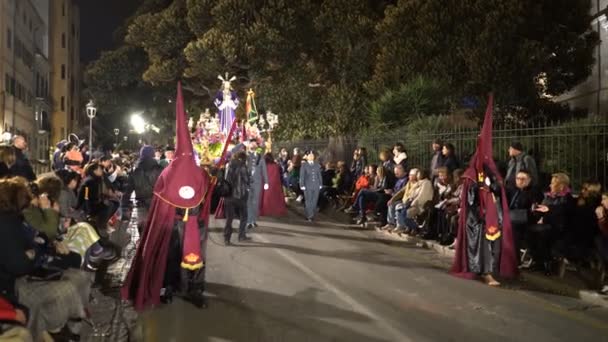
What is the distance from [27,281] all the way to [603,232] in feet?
22.6

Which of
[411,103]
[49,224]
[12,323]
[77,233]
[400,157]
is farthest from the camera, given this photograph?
[411,103]

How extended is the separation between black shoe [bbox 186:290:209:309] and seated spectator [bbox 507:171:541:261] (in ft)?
15.9

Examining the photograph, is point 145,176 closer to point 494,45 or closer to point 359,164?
point 359,164

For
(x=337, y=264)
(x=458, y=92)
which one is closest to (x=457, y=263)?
(x=337, y=264)

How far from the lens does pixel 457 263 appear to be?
409 inches

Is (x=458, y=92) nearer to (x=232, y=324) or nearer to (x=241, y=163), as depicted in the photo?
(x=241, y=163)

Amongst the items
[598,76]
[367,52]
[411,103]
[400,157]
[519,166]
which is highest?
[367,52]

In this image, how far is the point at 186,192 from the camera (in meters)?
8.16

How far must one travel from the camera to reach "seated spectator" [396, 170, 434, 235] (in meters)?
14.4

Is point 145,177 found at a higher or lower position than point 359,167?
lower

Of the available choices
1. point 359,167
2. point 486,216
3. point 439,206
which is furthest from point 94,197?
point 359,167

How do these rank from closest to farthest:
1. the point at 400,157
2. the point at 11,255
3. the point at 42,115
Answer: the point at 11,255, the point at 400,157, the point at 42,115

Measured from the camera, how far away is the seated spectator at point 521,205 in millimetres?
10773

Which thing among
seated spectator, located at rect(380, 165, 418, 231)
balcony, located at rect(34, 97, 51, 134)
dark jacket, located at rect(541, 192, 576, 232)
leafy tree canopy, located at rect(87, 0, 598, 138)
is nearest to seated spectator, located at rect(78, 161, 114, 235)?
seated spectator, located at rect(380, 165, 418, 231)
